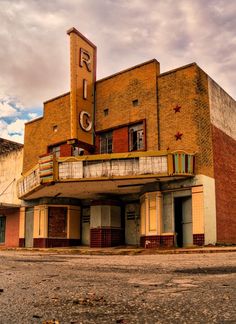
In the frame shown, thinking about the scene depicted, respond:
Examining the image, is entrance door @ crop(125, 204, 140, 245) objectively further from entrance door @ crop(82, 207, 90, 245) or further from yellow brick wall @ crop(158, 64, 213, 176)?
yellow brick wall @ crop(158, 64, 213, 176)

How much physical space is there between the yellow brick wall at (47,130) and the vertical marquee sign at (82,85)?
8.66 feet

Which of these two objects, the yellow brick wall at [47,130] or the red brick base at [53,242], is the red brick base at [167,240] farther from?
the yellow brick wall at [47,130]

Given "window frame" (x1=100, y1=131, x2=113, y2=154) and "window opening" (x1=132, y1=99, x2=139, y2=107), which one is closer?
"window opening" (x1=132, y1=99, x2=139, y2=107)

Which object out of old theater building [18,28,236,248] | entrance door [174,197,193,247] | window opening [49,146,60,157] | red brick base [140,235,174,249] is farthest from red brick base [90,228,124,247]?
window opening [49,146,60,157]

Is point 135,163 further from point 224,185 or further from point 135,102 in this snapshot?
point 224,185

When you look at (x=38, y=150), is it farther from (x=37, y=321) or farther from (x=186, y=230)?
(x=37, y=321)

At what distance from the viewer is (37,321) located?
349cm

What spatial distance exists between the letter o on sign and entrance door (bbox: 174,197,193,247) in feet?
23.4

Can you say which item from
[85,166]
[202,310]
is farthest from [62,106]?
→ [202,310]

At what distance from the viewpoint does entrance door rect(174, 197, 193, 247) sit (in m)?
19.7

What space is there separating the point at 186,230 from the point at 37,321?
17084 mm

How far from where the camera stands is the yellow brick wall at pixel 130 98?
21.9m

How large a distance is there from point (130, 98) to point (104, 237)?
8.47 meters

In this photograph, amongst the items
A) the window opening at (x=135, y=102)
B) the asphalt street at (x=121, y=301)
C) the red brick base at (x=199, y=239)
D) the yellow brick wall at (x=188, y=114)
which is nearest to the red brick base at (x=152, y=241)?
the red brick base at (x=199, y=239)
